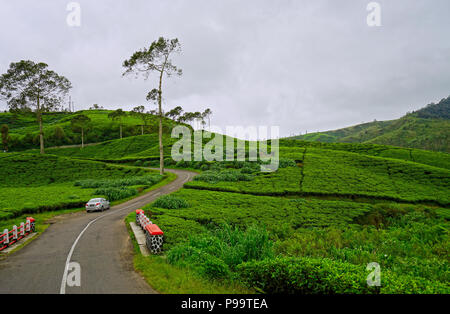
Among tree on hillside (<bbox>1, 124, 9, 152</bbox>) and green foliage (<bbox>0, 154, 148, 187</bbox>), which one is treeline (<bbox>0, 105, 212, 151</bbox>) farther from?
green foliage (<bbox>0, 154, 148, 187</bbox>)

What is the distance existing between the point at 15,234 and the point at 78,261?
7132mm

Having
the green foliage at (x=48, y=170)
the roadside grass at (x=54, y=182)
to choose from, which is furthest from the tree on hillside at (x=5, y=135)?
the roadside grass at (x=54, y=182)

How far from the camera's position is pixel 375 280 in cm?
581

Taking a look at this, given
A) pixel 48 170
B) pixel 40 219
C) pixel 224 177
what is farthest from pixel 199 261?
pixel 48 170

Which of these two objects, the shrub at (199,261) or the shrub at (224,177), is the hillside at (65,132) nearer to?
the shrub at (224,177)

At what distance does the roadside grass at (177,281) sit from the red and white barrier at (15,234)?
31.1ft

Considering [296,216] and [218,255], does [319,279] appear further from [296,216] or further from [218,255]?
[296,216]

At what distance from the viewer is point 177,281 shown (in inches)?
306

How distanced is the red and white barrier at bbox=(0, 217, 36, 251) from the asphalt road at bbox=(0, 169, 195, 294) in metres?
1.07

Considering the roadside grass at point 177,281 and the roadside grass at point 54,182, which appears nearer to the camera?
the roadside grass at point 177,281

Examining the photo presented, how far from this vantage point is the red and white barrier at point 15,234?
13.3 m

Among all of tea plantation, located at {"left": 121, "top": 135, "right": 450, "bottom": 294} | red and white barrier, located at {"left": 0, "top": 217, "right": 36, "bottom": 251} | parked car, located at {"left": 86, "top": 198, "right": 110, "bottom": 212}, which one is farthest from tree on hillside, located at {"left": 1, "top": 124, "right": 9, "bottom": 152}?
red and white barrier, located at {"left": 0, "top": 217, "right": 36, "bottom": 251}

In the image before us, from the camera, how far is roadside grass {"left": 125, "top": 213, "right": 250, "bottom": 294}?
725 centimetres
